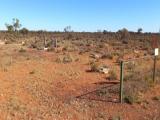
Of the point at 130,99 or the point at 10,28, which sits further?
the point at 10,28

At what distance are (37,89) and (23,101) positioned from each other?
2.03 m

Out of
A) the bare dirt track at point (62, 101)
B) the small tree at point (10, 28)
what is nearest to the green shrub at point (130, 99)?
the bare dirt track at point (62, 101)

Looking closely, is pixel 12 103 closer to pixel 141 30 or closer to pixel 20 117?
pixel 20 117

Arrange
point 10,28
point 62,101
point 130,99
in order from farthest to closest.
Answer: point 10,28
point 62,101
point 130,99

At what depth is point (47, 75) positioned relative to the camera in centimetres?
1600

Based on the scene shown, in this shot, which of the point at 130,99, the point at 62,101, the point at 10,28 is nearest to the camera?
the point at 130,99

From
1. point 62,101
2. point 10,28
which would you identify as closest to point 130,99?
point 62,101

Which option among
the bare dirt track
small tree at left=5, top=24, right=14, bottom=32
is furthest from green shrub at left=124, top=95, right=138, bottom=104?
small tree at left=5, top=24, right=14, bottom=32

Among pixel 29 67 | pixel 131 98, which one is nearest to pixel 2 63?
pixel 29 67

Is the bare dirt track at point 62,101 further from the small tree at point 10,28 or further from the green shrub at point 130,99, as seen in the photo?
the small tree at point 10,28

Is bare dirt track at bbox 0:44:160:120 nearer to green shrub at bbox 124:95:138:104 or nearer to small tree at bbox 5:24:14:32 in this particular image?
green shrub at bbox 124:95:138:104

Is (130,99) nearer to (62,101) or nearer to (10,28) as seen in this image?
(62,101)

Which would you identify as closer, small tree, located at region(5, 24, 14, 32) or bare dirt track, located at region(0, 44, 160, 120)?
bare dirt track, located at region(0, 44, 160, 120)

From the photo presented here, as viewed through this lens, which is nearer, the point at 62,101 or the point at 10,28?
the point at 62,101
